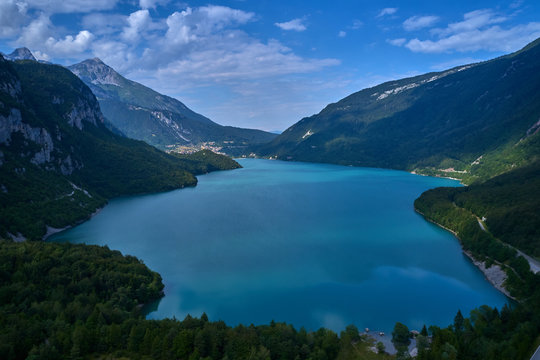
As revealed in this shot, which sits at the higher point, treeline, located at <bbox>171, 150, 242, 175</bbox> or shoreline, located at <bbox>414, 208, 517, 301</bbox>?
treeline, located at <bbox>171, 150, 242, 175</bbox>

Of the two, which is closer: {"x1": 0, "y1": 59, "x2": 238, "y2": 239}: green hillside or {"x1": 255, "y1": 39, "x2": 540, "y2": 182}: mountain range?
{"x1": 0, "y1": 59, "x2": 238, "y2": 239}: green hillside

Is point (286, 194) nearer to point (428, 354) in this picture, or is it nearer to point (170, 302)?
point (170, 302)

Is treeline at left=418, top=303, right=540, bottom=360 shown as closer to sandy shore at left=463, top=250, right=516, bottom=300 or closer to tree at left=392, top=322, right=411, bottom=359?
tree at left=392, top=322, right=411, bottom=359

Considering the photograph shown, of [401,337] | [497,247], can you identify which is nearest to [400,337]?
[401,337]

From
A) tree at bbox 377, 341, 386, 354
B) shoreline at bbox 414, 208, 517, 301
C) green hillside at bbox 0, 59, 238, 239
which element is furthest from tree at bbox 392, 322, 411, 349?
green hillside at bbox 0, 59, 238, 239

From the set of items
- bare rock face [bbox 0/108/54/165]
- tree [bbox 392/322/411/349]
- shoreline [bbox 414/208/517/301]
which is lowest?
shoreline [bbox 414/208/517/301]

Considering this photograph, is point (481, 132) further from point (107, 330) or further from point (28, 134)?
point (28, 134)

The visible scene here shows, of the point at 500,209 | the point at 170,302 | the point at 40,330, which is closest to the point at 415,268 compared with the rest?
the point at 500,209

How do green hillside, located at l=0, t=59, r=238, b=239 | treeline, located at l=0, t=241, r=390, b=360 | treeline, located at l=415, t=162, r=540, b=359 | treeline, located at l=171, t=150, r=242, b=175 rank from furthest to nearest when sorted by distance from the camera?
treeline, located at l=171, t=150, r=242, b=175 < green hillside, located at l=0, t=59, r=238, b=239 < treeline, located at l=0, t=241, r=390, b=360 < treeline, located at l=415, t=162, r=540, b=359

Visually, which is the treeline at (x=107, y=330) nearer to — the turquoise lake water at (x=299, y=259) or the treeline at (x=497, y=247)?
the turquoise lake water at (x=299, y=259)
